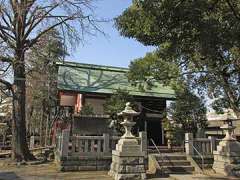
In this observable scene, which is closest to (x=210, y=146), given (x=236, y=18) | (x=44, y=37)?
(x=236, y=18)

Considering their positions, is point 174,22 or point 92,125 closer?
point 174,22

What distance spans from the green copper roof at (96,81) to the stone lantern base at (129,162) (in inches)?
376

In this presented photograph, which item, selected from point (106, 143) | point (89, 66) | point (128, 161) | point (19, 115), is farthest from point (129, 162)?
point (89, 66)

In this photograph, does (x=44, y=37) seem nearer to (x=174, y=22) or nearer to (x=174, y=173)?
(x=174, y=173)

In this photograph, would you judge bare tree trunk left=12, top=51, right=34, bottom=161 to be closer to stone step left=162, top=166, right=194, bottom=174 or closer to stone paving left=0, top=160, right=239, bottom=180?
stone paving left=0, top=160, right=239, bottom=180

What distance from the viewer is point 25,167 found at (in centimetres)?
1725

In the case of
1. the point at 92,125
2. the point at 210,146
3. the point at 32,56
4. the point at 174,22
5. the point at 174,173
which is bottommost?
the point at 174,173

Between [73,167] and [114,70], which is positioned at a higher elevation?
[114,70]

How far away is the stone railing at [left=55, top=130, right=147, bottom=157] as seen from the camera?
15.8m

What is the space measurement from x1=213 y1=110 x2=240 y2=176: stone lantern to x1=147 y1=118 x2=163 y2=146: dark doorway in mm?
8785

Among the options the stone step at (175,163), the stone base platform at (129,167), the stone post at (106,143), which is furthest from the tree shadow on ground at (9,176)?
the stone step at (175,163)

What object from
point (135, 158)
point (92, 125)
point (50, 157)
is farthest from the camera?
point (50, 157)

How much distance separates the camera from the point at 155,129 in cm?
2527

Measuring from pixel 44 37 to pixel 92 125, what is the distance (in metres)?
6.99
